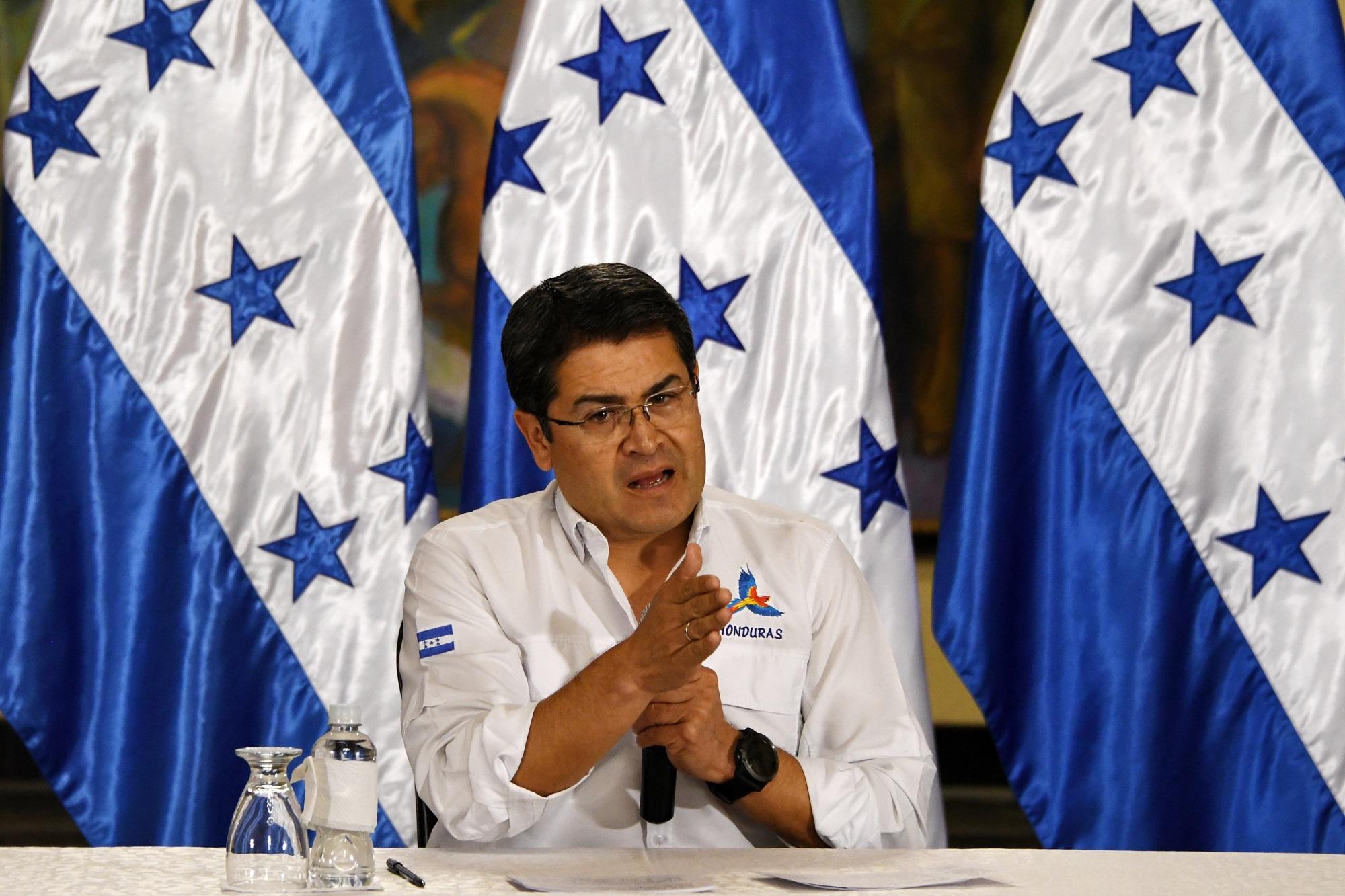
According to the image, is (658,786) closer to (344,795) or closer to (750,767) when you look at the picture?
(750,767)

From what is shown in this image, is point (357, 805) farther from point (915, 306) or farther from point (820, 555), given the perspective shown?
point (915, 306)

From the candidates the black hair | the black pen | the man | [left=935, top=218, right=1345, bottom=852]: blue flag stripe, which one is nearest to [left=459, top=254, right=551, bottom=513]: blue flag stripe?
the man

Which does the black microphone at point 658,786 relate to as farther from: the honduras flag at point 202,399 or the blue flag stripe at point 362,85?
the blue flag stripe at point 362,85

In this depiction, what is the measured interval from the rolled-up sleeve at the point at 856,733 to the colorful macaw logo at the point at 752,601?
0.08 m

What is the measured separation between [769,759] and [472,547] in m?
0.58

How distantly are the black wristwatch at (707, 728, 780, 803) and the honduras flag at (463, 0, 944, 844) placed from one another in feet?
3.88

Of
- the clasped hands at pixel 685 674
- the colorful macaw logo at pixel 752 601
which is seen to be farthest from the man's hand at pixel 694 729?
the colorful macaw logo at pixel 752 601

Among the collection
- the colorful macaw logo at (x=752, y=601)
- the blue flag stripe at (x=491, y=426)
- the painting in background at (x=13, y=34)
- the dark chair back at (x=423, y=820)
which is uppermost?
the painting in background at (x=13, y=34)

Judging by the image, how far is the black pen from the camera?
4.62 feet

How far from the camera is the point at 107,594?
2.85 meters

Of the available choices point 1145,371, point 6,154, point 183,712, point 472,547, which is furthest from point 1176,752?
point 6,154

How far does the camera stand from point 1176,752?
2820 mm

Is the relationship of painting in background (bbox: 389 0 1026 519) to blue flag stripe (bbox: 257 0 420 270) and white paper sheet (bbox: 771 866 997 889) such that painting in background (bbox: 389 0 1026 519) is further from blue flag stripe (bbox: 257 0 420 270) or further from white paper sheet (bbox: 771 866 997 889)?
white paper sheet (bbox: 771 866 997 889)

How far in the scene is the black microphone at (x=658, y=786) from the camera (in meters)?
1.76
